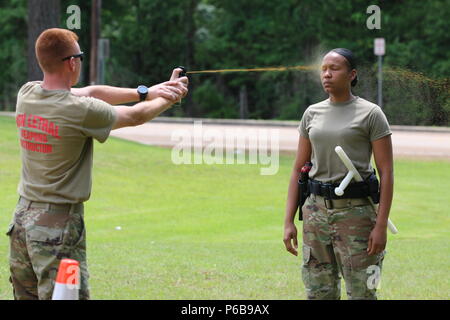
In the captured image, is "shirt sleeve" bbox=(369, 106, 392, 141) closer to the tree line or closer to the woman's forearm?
the woman's forearm

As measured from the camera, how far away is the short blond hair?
4258 mm

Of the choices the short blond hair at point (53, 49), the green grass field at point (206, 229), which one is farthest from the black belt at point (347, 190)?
the green grass field at point (206, 229)

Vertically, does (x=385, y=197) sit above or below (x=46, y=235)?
above

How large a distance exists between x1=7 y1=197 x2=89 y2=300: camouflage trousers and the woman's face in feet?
5.27

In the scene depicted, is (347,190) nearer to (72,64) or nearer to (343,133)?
(343,133)

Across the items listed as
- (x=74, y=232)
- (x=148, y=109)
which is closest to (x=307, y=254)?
(x=148, y=109)

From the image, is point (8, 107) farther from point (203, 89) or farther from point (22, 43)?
point (203, 89)

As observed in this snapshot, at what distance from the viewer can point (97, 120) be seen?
427 centimetres

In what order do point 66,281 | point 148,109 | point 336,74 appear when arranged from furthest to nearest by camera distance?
point 336,74 → point 148,109 → point 66,281

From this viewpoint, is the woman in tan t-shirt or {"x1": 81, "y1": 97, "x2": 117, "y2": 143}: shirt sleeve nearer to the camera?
{"x1": 81, "y1": 97, "x2": 117, "y2": 143}: shirt sleeve

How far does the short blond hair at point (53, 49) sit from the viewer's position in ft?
14.0

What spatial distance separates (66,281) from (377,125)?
1970mm

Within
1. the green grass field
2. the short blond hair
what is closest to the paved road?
the green grass field

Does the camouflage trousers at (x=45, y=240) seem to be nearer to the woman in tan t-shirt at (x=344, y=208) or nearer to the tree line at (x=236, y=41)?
the woman in tan t-shirt at (x=344, y=208)
